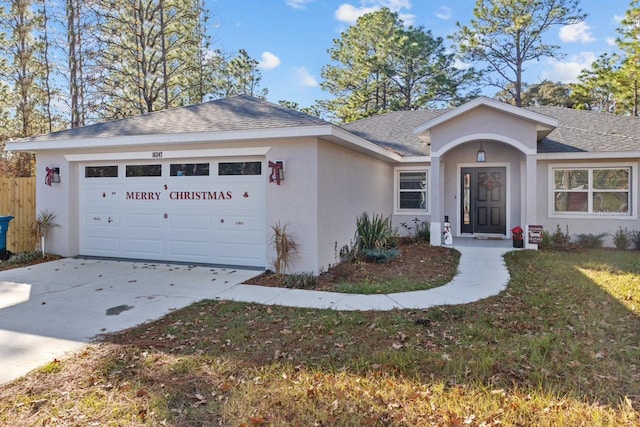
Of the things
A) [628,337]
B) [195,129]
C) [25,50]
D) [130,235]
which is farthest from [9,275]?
[25,50]

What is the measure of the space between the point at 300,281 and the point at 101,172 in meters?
6.01

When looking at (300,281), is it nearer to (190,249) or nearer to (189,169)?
(190,249)

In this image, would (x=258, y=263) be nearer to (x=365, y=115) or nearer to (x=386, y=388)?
(x=386, y=388)

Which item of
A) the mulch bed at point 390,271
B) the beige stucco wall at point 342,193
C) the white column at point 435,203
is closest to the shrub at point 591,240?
the white column at point 435,203

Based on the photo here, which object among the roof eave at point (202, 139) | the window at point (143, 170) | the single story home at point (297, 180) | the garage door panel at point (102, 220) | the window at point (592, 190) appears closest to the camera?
the roof eave at point (202, 139)

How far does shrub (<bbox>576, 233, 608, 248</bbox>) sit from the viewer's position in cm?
1105

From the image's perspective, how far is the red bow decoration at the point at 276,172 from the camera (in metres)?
7.71

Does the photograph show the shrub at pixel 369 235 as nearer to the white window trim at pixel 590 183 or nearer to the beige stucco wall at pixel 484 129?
the beige stucco wall at pixel 484 129

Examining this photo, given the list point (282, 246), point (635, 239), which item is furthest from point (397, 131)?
point (282, 246)

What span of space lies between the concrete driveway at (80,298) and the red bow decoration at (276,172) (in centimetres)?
194

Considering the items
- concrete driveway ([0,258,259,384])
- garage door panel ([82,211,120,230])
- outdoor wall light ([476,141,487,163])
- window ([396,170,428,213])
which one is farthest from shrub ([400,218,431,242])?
garage door panel ([82,211,120,230])

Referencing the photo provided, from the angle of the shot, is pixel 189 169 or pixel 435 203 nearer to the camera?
pixel 189 169

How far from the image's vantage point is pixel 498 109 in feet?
33.2

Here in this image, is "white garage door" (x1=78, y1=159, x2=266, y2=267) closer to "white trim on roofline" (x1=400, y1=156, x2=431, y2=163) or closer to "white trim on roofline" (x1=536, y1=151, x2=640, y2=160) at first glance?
"white trim on roofline" (x1=400, y1=156, x2=431, y2=163)
